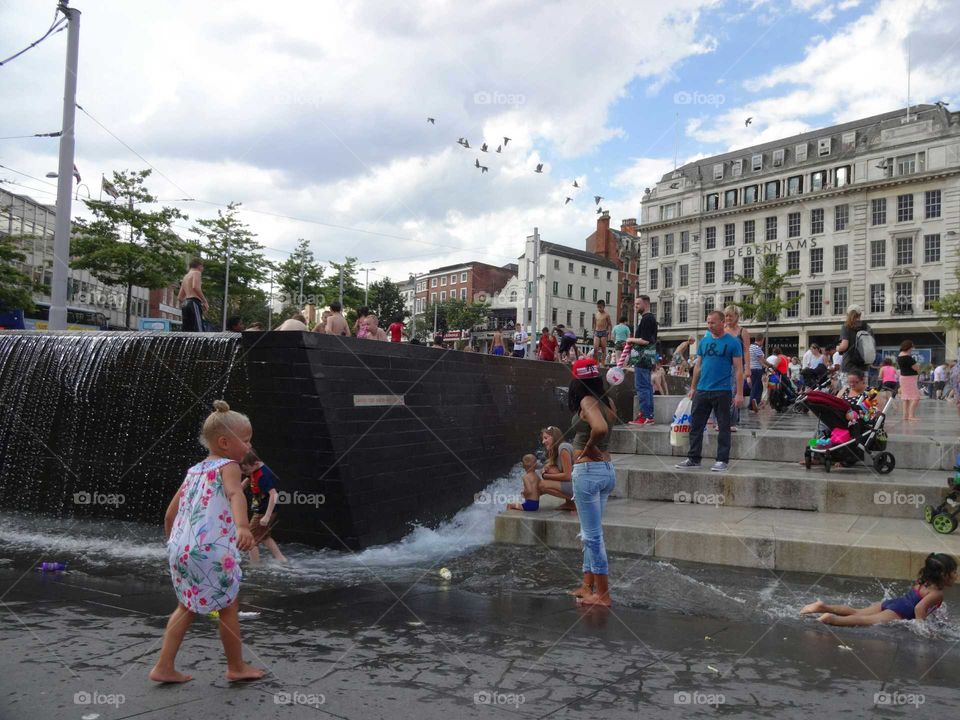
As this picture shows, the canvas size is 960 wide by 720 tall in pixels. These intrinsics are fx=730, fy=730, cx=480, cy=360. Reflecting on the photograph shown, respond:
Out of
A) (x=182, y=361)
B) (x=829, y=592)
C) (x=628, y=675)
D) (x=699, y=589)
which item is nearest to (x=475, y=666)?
(x=628, y=675)

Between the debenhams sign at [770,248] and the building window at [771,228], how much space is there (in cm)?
55

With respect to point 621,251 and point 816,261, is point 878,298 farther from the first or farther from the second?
point 621,251

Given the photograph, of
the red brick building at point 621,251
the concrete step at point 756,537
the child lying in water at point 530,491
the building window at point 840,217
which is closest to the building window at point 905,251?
the building window at point 840,217

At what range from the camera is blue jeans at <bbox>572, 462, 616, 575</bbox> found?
226 inches

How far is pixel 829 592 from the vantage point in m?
6.01

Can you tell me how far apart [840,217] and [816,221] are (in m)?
2.00

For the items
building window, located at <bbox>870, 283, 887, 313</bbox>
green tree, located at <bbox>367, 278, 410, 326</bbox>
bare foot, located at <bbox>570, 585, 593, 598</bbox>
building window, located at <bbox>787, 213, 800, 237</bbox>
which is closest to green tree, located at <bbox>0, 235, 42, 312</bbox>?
bare foot, located at <bbox>570, 585, 593, 598</bbox>

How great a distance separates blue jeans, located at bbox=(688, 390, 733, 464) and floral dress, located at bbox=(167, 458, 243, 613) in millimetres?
6755

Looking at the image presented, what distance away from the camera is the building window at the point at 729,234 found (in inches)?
2509

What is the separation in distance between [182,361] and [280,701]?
19.4 feet

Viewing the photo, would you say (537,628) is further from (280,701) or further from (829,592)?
(829,592)

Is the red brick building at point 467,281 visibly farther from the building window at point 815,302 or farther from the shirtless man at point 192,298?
the shirtless man at point 192,298

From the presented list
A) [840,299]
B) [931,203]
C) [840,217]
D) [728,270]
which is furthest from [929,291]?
[728,270]

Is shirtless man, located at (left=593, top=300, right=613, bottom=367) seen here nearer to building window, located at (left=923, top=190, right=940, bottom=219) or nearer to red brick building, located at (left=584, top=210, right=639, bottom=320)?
building window, located at (left=923, top=190, right=940, bottom=219)
